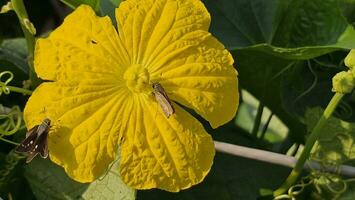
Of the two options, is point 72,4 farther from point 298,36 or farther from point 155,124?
point 298,36

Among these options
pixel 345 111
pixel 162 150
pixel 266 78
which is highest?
pixel 162 150

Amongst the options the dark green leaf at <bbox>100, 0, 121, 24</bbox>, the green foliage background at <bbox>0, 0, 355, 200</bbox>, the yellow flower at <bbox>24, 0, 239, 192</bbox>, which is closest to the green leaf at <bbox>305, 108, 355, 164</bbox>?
the green foliage background at <bbox>0, 0, 355, 200</bbox>

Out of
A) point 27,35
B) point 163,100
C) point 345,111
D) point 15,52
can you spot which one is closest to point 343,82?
point 163,100

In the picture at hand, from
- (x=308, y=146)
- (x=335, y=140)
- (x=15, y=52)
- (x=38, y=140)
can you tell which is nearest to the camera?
(x=38, y=140)

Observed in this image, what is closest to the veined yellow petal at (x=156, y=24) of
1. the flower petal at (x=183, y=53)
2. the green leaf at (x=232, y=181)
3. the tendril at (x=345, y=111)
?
the flower petal at (x=183, y=53)

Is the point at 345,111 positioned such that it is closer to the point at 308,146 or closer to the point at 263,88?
the point at 263,88

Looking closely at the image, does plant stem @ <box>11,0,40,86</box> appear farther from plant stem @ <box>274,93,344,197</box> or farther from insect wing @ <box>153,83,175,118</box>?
plant stem @ <box>274,93,344,197</box>

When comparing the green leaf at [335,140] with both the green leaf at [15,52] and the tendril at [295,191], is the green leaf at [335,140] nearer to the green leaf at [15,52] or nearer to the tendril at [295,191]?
the tendril at [295,191]

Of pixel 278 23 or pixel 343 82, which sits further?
pixel 278 23
